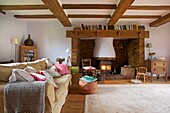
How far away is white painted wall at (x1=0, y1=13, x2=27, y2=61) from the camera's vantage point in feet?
17.2

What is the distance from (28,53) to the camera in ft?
22.1

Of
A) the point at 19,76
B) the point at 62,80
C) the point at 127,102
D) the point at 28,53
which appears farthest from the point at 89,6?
the point at 28,53

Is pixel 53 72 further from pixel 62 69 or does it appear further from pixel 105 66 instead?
pixel 105 66

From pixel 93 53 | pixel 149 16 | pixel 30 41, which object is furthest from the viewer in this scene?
pixel 93 53

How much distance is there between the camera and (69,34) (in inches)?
273

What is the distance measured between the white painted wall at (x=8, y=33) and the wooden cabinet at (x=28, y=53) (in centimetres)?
45

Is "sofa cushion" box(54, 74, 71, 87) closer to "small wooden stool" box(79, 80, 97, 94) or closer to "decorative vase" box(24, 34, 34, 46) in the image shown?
"small wooden stool" box(79, 80, 97, 94)

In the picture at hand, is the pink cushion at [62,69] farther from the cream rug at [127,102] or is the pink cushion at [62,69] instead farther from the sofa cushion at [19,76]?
the sofa cushion at [19,76]

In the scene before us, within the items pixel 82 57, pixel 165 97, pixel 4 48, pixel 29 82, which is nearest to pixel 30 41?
pixel 4 48

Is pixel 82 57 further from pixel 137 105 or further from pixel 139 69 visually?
pixel 137 105

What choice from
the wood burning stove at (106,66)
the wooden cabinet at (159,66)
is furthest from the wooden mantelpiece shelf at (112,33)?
the wood burning stove at (106,66)

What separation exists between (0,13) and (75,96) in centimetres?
344

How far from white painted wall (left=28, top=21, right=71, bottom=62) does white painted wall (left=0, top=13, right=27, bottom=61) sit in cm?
73

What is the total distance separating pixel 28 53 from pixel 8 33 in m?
1.35
